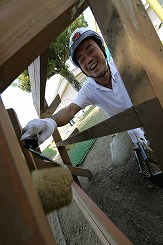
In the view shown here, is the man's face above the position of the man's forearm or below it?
above

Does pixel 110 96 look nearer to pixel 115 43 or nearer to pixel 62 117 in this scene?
pixel 62 117

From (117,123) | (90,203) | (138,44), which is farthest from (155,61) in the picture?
(90,203)

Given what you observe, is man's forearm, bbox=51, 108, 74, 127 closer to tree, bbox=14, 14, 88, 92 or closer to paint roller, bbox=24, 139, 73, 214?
paint roller, bbox=24, 139, 73, 214

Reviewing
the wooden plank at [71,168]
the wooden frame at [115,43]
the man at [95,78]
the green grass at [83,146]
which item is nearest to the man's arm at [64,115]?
the man at [95,78]

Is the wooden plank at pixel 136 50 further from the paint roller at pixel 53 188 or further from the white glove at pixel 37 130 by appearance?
the white glove at pixel 37 130

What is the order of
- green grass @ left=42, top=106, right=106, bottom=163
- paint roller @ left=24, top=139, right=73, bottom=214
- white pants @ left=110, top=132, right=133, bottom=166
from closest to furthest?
paint roller @ left=24, top=139, right=73, bottom=214, white pants @ left=110, top=132, right=133, bottom=166, green grass @ left=42, top=106, right=106, bottom=163

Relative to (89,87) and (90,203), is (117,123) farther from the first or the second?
(89,87)

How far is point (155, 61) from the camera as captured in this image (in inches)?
32.3

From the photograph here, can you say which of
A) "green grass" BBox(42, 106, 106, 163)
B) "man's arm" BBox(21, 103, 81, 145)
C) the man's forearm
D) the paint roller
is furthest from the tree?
the paint roller

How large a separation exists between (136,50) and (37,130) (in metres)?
0.96

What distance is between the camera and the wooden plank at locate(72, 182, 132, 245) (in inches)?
46.8

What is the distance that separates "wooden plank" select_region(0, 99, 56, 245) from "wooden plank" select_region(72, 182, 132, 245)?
941 millimetres

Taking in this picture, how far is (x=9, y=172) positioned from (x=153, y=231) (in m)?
2.09

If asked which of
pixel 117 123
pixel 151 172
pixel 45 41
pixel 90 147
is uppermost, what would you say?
pixel 45 41
